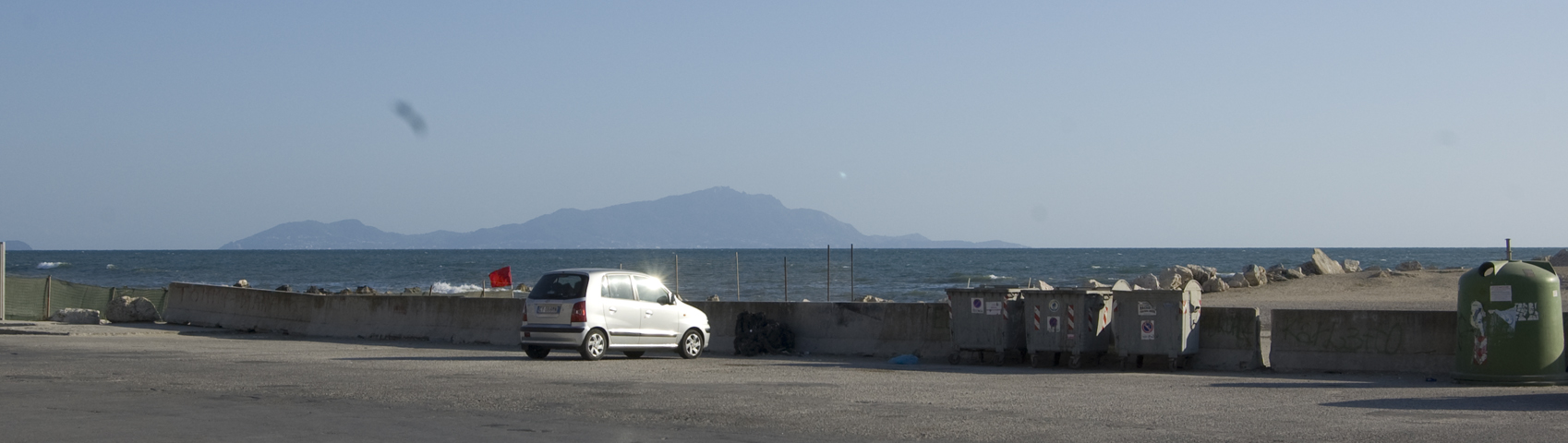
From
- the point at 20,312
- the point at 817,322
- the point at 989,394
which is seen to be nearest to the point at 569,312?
the point at 817,322

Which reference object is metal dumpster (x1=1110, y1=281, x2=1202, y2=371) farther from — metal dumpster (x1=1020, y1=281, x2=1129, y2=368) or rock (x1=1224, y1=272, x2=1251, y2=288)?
rock (x1=1224, y1=272, x2=1251, y2=288)

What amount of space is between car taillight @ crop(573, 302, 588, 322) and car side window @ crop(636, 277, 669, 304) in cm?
104

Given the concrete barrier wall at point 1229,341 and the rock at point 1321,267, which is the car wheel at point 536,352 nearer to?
the concrete barrier wall at point 1229,341

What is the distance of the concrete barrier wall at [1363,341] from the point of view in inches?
584

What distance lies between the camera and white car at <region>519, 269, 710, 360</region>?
17.7 meters

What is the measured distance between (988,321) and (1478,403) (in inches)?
270

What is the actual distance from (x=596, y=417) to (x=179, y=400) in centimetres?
422

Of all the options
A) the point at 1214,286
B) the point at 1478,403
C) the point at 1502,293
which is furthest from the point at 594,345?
the point at 1214,286

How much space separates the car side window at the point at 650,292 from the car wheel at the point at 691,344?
66cm

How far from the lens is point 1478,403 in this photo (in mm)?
11453

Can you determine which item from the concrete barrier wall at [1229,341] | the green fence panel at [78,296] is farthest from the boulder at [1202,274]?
the green fence panel at [78,296]

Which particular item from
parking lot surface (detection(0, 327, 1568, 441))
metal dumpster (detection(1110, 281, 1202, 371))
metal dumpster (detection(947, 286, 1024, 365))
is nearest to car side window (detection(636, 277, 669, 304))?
parking lot surface (detection(0, 327, 1568, 441))

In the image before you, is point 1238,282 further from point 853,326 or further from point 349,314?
point 349,314

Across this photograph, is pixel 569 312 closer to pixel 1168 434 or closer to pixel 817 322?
pixel 817 322
